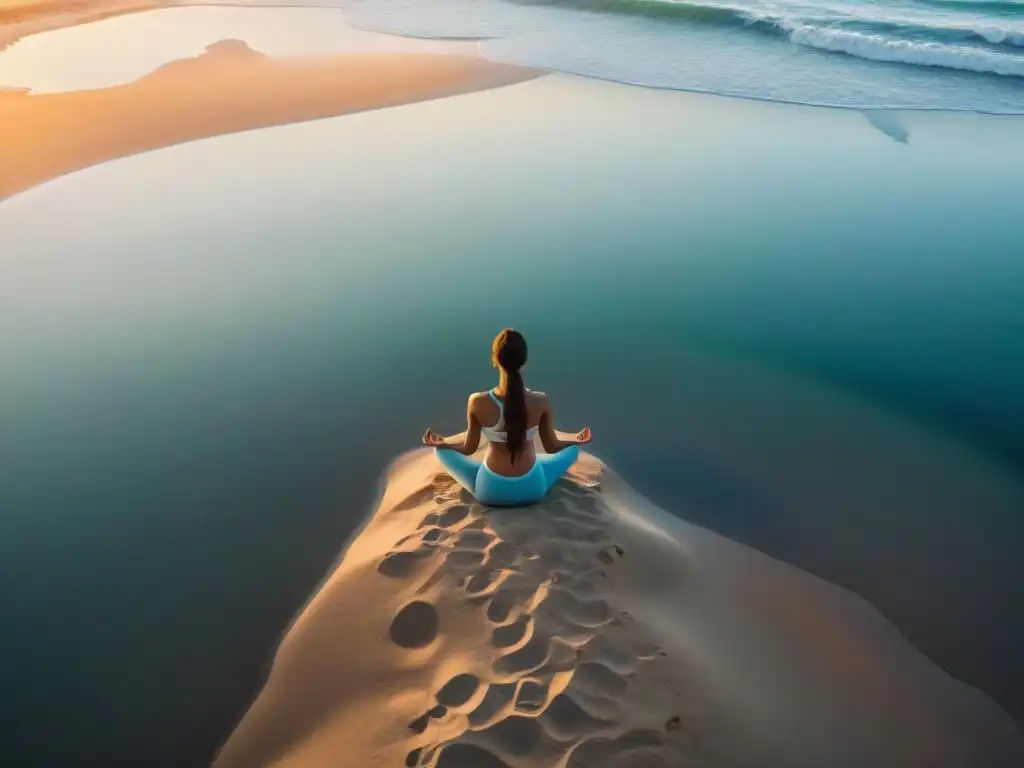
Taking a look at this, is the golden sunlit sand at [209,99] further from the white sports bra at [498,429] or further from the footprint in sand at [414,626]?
the footprint in sand at [414,626]

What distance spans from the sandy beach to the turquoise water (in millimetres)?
309

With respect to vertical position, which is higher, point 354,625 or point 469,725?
point 469,725

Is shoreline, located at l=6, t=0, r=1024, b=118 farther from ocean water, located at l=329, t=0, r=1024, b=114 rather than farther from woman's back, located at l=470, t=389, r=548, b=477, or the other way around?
woman's back, located at l=470, t=389, r=548, b=477

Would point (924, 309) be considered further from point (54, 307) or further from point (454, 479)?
point (54, 307)

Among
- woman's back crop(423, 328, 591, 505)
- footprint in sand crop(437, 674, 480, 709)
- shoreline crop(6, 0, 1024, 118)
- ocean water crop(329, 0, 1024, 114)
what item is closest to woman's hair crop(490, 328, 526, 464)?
woman's back crop(423, 328, 591, 505)

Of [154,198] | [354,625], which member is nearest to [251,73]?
[154,198]

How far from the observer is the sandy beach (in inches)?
127

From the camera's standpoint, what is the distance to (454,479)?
479 cm

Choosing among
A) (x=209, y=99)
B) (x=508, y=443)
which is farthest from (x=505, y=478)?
(x=209, y=99)

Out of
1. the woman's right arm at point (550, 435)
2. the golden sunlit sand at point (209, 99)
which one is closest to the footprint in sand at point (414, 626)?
the woman's right arm at point (550, 435)

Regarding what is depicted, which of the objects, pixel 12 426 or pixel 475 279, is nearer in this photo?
pixel 12 426

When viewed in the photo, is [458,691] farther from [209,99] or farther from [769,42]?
[769,42]

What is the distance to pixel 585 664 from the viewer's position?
11.3 feet

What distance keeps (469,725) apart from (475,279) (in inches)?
198
